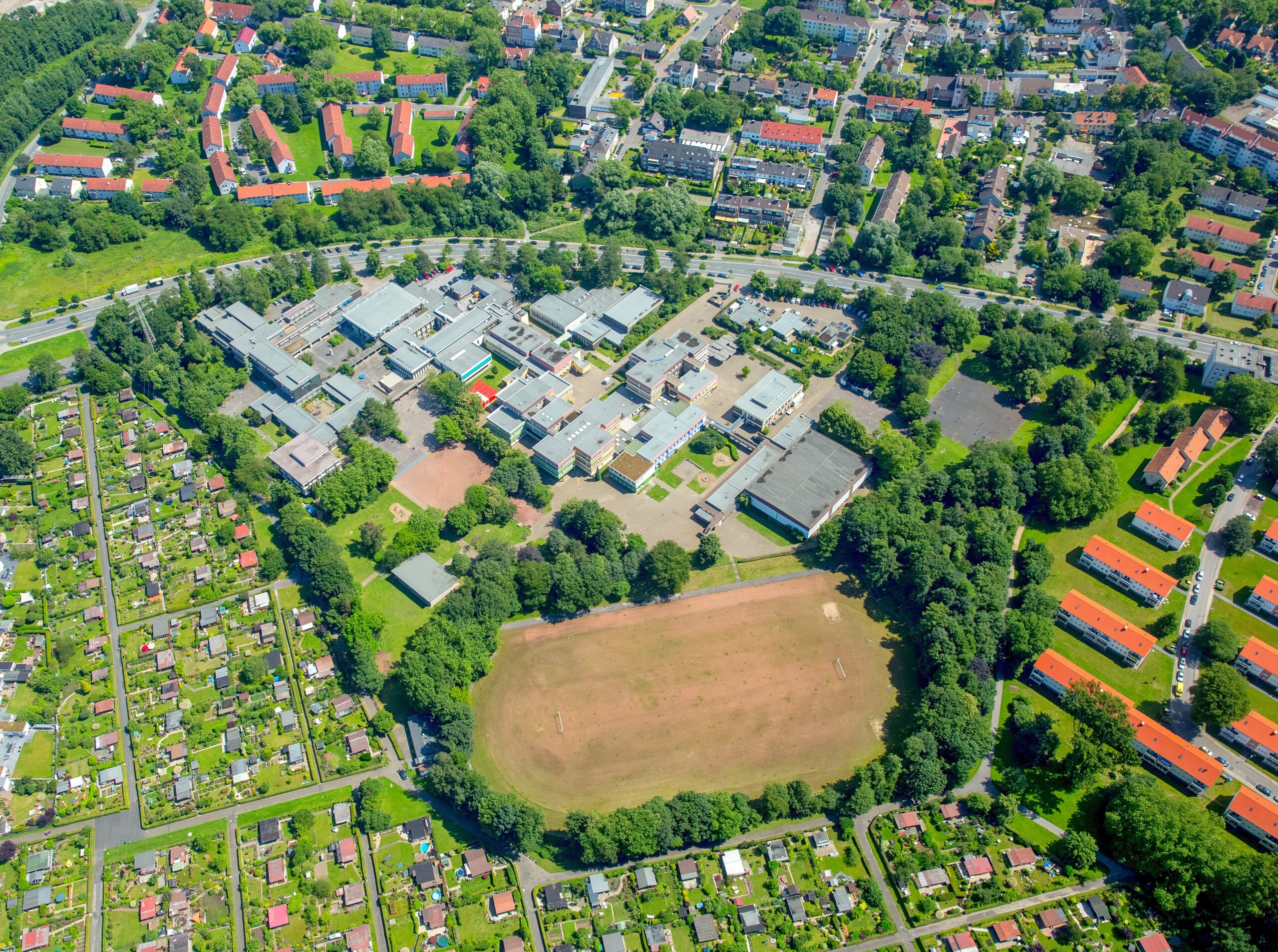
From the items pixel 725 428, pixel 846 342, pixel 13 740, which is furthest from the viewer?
pixel 846 342

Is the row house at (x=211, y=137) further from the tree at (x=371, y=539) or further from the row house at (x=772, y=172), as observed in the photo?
the tree at (x=371, y=539)

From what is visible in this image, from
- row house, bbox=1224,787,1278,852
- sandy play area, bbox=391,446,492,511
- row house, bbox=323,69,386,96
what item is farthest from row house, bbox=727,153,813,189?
row house, bbox=1224,787,1278,852

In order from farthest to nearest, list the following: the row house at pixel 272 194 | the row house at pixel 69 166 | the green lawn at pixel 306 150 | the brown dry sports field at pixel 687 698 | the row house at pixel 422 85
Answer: the row house at pixel 422 85 → the green lawn at pixel 306 150 → the row house at pixel 69 166 → the row house at pixel 272 194 → the brown dry sports field at pixel 687 698

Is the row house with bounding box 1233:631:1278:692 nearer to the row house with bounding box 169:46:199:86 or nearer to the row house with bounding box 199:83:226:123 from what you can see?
the row house with bounding box 199:83:226:123

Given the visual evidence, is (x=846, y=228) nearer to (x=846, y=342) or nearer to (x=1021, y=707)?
(x=846, y=342)

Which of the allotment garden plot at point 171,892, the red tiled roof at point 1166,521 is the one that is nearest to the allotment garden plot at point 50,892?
the allotment garden plot at point 171,892

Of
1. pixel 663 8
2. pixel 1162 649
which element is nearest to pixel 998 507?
pixel 1162 649

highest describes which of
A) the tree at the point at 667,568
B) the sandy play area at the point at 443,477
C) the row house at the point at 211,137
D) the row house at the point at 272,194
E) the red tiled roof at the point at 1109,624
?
the row house at the point at 211,137

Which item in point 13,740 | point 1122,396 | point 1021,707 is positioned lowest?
point 13,740
